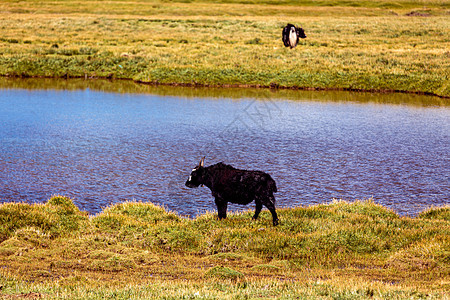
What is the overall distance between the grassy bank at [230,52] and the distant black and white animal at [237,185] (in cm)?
3810

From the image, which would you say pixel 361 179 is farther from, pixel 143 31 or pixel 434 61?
pixel 143 31

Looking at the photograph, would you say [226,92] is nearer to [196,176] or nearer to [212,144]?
[212,144]

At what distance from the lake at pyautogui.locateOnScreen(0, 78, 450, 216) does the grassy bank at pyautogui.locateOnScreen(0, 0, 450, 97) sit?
5014 millimetres

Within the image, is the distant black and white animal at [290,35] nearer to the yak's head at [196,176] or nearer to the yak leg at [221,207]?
the yak's head at [196,176]

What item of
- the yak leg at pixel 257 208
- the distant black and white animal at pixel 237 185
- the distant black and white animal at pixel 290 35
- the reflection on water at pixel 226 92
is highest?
the distant black and white animal at pixel 290 35

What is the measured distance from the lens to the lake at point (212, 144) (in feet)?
67.6

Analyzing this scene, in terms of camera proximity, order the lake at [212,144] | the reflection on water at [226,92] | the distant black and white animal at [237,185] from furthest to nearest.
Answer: the reflection on water at [226,92]
the lake at [212,144]
the distant black and white animal at [237,185]

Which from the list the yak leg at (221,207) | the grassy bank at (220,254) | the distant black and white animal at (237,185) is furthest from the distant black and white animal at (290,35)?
the yak leg at (221,207)

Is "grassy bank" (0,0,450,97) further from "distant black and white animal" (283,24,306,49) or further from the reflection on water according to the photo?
"distant black and white animal" (283,24,306,49)

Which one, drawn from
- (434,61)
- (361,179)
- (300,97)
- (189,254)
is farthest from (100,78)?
(189,254)

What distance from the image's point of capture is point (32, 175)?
2178cm

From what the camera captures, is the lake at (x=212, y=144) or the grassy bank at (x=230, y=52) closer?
the lake at (x=212, y=144)

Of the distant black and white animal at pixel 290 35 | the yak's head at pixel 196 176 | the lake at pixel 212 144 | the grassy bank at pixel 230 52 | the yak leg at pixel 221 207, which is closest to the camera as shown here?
the distant black and white animal at pixel 290 35

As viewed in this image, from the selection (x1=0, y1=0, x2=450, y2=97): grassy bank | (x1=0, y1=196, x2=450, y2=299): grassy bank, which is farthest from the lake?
(x1=0, y1=0, x2=450, y2=97): grassy bank
